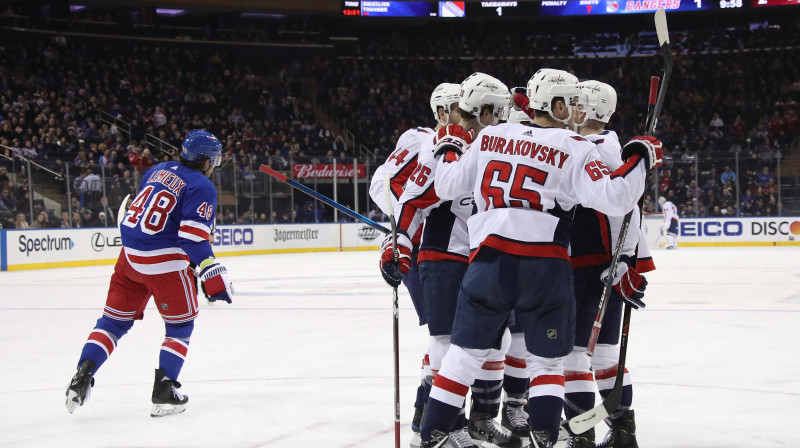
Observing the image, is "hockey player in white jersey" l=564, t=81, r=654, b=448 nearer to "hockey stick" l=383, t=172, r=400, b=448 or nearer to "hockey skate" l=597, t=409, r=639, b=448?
"hockey skate" l=597, t=409, r=639, b=448

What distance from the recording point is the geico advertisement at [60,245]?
14203 millimetres

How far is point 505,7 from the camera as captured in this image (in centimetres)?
2744

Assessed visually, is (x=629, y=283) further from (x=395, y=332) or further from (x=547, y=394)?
(x=395, y=332)

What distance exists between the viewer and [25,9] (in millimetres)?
22641

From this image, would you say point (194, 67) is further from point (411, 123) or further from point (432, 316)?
point (432, 316)

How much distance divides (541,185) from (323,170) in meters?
16.1

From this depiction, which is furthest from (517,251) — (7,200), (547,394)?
(7,200)

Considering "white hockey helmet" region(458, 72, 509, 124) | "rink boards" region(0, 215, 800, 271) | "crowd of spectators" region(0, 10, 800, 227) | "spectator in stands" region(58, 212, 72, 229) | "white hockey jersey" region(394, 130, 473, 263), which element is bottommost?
"rink boards" region(0, 215, 800, 271)

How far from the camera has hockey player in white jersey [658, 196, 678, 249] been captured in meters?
18.6

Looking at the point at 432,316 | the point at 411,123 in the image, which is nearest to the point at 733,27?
the point at 411,123

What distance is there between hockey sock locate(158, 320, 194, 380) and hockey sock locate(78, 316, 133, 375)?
230mm

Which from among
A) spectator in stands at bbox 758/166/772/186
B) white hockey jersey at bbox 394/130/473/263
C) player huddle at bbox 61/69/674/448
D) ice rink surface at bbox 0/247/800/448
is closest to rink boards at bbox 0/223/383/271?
ice rink surface at bbox 0/247/800/448

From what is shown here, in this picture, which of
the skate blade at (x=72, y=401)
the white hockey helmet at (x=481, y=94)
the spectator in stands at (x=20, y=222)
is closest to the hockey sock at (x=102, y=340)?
the skate blade at (x=72, y=401)

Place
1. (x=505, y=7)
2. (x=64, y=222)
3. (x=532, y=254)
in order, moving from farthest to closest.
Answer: (x=505, y=7), (x=64, y=222), (x=532, y=254)
